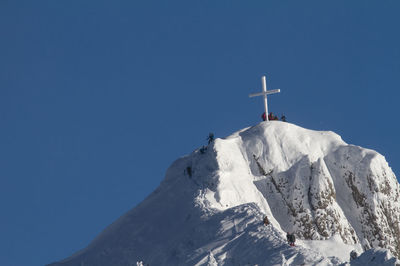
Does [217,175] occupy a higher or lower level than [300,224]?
higher

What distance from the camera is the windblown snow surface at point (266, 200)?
69375mm

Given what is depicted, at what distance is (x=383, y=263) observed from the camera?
48.2 metres

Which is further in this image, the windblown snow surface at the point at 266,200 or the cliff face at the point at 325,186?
the cliff face at the point at 325,186

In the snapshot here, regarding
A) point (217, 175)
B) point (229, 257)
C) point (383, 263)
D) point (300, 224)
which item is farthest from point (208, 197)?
point (383, 263)

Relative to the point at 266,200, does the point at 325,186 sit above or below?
above

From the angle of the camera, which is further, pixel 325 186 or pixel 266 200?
pixel 266 200

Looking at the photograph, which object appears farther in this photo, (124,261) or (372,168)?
(372,168)

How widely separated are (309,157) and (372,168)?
19.2ft

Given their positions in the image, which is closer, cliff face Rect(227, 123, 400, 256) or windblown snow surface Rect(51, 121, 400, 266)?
windblown snow surface Rect(51, 121, 400, 266)

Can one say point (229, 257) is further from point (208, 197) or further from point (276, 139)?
point (276, 139)

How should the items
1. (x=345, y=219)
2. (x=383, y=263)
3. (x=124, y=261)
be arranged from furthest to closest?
(x=345, y=219)
(x=124, y=261)
(x=383, y=263)

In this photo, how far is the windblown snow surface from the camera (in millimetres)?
69375

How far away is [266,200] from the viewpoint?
258 feet

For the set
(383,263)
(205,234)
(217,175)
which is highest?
(217,175)
